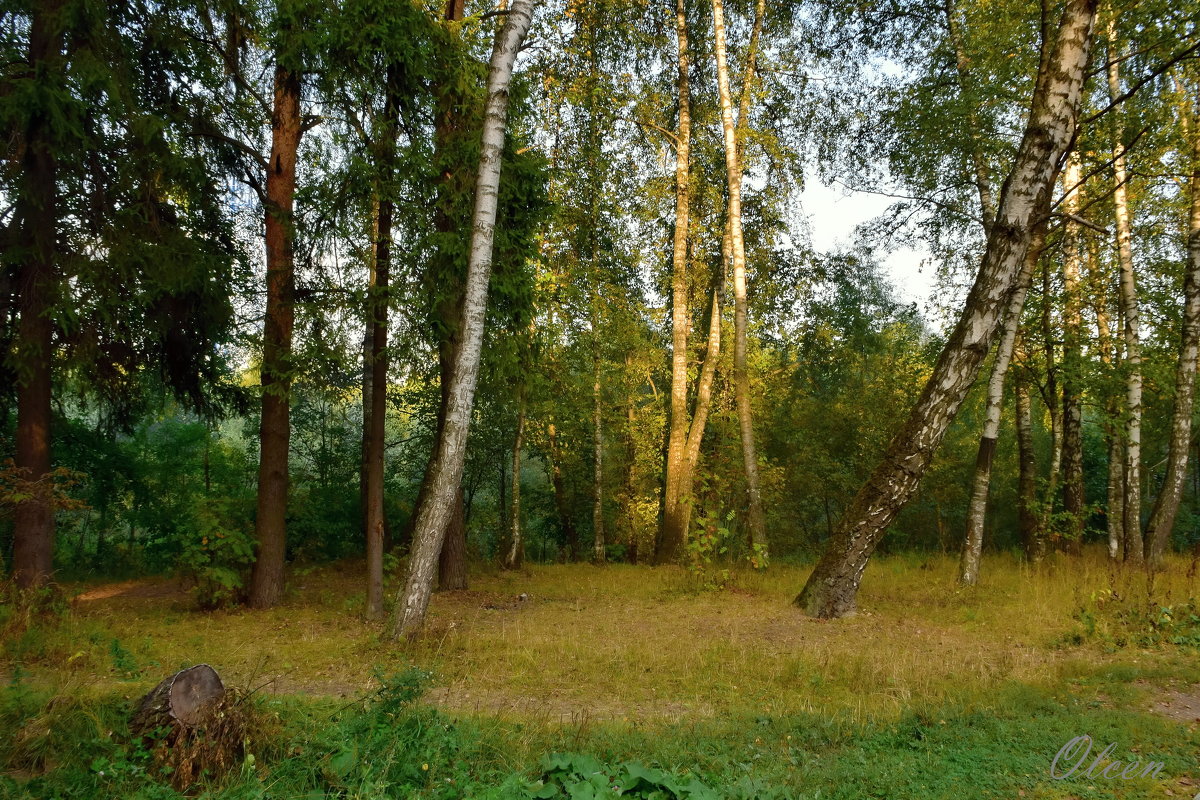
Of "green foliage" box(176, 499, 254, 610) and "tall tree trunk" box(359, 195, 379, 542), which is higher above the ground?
"tall tree trunk" box(359, 195, 379, 542)

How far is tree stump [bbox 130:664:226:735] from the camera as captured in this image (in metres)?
3.87

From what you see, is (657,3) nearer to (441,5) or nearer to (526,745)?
(441,5)

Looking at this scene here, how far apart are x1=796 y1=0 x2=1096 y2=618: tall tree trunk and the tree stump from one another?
6.88 m

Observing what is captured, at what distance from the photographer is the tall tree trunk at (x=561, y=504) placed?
1772 centimetres

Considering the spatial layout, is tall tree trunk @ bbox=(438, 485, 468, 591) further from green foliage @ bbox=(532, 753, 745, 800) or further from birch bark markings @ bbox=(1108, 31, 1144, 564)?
birch bark markings @ bbox=(1108, 31, 1144, 564)

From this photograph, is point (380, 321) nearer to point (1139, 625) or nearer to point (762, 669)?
point (762, 669)

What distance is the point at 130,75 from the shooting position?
325 inches

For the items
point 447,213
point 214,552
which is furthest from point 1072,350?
point 214,552

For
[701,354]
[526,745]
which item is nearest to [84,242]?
[526,745]

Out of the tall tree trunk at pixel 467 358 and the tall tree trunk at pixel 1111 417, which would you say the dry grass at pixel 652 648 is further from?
the tall tree trunk at pixel 1111 417

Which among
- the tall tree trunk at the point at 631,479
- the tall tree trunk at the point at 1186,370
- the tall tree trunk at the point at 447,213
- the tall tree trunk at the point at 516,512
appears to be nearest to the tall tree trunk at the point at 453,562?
the tall tree trunk at the point at 447,213

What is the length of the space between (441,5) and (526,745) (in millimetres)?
9958

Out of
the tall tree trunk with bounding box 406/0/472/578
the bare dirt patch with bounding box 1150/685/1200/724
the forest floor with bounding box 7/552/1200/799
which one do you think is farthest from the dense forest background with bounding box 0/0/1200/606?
the bare dirt patch with bounding box 1150/685/1200/724

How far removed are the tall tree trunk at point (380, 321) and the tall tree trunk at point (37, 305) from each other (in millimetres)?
3453
